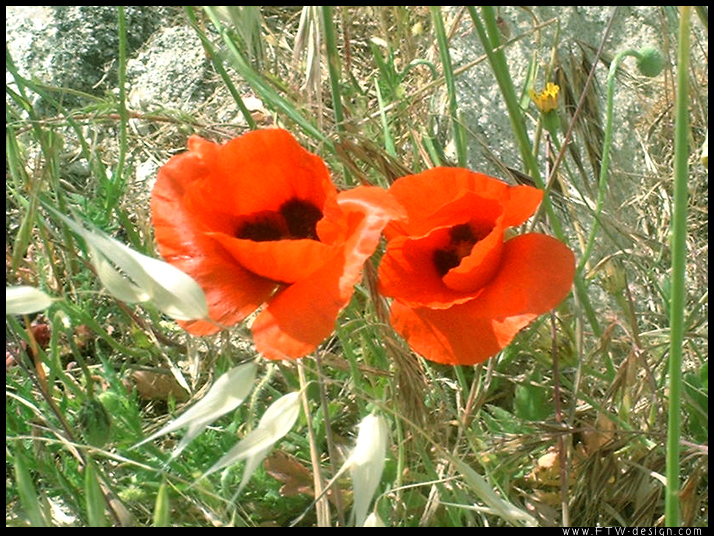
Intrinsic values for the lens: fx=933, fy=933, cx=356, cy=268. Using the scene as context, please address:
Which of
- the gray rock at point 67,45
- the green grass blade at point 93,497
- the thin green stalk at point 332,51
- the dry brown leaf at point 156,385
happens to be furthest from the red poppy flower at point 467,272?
the gray rock at point 67,45

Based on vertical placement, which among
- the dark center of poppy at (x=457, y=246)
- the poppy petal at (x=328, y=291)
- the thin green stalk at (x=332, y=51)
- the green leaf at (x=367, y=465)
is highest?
the thin green stalk at (x=332, y=51)

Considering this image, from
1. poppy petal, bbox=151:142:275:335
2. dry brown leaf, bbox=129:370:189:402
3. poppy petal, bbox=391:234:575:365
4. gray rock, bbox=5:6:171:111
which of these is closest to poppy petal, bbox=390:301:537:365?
poppy petal, bbox=391:234:575:365

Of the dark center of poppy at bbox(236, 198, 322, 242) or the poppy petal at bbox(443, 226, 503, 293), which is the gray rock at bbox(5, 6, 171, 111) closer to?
the dark center of poppy at bbox(236, 198, 322, 242)

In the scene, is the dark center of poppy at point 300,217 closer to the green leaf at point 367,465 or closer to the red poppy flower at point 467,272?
the red poppy flower at point 467,272

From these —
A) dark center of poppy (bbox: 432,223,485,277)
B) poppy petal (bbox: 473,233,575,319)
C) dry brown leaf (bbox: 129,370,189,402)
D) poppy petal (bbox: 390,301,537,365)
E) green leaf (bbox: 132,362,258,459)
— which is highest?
green leaf (bbox: 132,362,258,459)

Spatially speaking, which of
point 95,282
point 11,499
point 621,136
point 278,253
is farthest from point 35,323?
point 621,136

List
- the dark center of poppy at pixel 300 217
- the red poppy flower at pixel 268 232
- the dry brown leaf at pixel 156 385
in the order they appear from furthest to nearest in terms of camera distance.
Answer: the dry brown leaf at pixel 156 385 < the dark center of poppy at pixel 300 217 < the red poppy flower at pixel 268 232

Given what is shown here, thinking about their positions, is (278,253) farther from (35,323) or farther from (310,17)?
(35,323)
